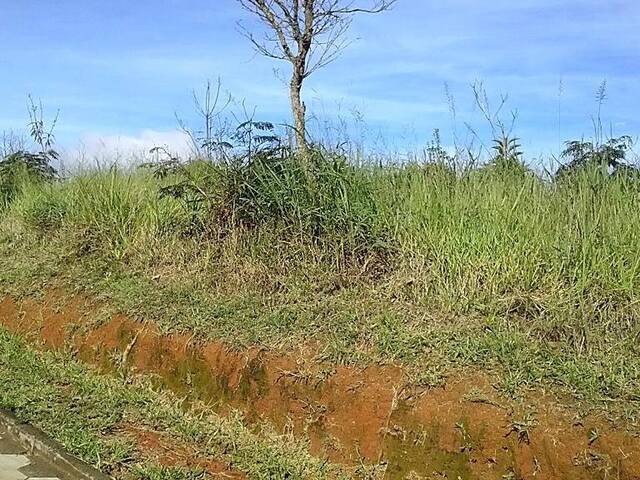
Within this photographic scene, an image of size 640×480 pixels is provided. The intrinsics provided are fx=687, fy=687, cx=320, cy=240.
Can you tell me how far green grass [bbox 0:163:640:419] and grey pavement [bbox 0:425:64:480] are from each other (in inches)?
53.1

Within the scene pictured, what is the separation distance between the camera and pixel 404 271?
4.88 m

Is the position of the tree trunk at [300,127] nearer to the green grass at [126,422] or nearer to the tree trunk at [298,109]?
the tree trunk at [298,109]

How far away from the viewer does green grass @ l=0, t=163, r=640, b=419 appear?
3865 millimetres

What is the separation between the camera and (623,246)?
4230 mm

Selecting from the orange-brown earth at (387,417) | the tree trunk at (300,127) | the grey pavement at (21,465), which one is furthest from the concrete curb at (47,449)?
the tree trunk at (300,127)

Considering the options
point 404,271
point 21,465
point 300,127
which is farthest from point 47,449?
point 300,127

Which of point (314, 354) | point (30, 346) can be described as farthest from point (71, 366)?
point (314, 354)

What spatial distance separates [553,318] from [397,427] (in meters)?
1.13

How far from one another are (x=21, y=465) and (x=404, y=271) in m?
2.72

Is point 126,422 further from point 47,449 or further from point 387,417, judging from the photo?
point 387,417

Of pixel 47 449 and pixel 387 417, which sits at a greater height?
pixel 387 417

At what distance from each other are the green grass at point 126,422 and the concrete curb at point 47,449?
60 mm

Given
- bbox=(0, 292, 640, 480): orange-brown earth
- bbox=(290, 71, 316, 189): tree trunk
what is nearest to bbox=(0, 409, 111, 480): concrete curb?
bbox=(0, 292, 640, 480): orange-brown earth

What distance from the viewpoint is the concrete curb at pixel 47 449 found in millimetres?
3719
